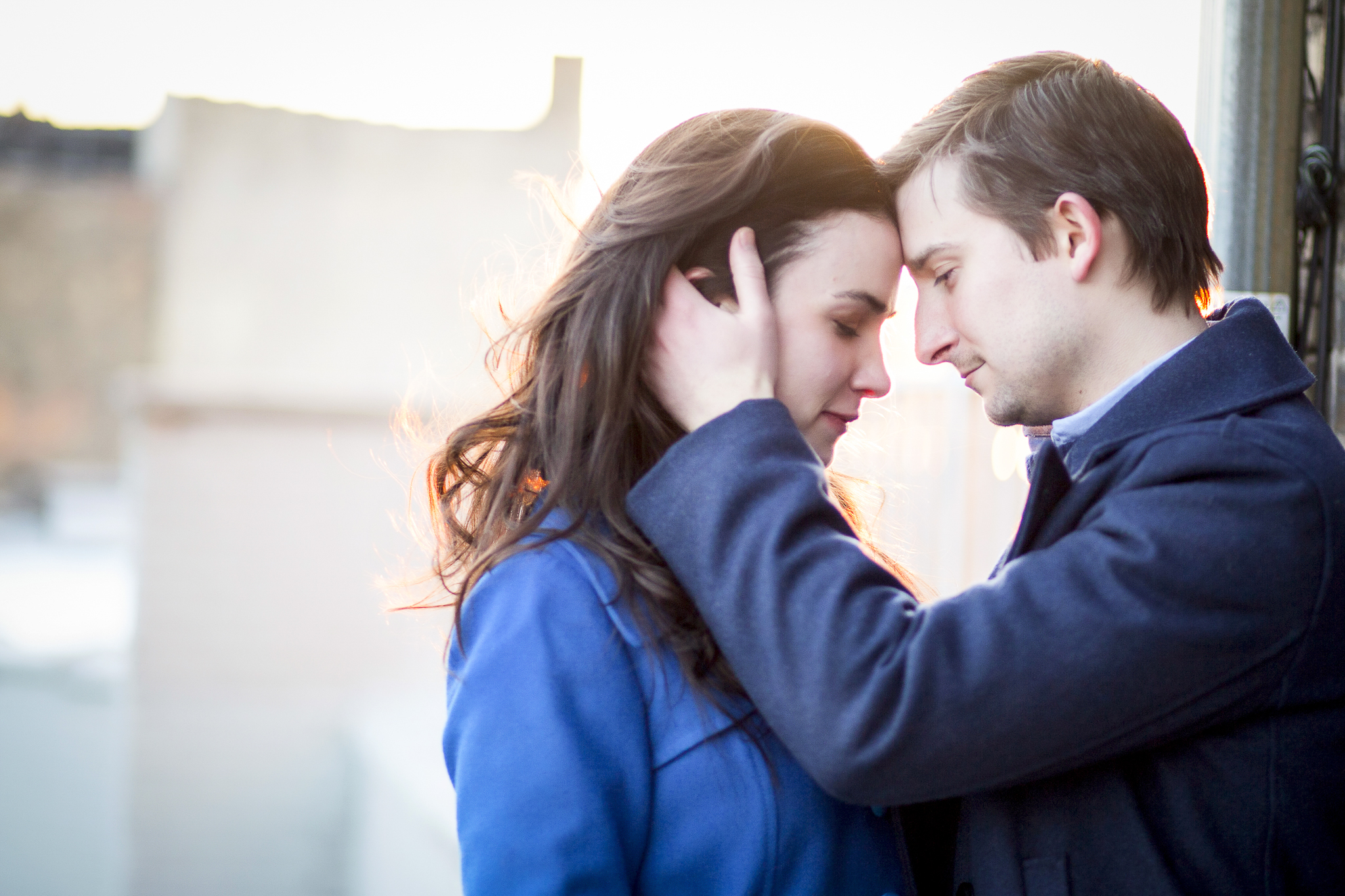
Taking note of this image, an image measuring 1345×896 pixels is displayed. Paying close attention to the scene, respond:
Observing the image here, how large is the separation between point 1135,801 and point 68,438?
24.4 meters

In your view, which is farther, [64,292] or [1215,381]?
[64,292]

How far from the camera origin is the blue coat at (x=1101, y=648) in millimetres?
1025

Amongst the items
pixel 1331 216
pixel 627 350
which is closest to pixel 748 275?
pixel 627 350

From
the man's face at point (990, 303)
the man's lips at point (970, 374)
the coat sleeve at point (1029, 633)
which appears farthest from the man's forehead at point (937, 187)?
the coat sleeve at point (1029, 633)

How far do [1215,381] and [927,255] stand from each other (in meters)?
0.42

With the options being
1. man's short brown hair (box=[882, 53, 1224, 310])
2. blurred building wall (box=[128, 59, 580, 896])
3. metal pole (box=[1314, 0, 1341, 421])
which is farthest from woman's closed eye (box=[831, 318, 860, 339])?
blurred building wall (box=[128, 59, 580, 896])

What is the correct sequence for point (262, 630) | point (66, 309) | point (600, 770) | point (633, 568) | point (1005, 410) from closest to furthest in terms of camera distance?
point (600, 770) < point (633, 568) < point (1005, 410) < point (262, 630) < point (66, 309)

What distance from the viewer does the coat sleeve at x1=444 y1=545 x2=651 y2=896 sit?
109 centimetres

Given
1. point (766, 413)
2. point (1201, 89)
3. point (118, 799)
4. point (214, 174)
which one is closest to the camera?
point (766, 413)

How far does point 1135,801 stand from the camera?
1.16 m

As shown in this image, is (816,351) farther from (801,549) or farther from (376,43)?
(376,43)

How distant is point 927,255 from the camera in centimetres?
150

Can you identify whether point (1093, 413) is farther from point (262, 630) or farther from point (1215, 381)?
point (262, 630)

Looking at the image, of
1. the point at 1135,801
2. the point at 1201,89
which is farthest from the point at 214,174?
the point at 1135,801
